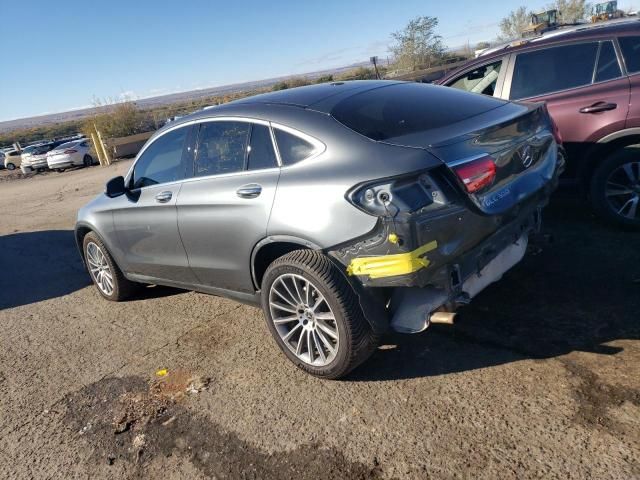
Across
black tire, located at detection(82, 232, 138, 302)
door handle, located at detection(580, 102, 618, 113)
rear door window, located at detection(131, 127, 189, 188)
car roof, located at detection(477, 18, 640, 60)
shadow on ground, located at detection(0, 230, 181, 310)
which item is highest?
car roof, located at detection(477, 18, 640, 60)

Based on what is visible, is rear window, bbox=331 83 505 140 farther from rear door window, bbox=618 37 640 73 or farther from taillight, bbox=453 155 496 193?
rear door window, bbox=618 37 640 73

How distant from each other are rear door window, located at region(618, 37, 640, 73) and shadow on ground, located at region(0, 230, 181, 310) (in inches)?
186

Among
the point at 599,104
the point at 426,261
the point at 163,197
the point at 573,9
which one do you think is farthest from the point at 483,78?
the point at 573,9

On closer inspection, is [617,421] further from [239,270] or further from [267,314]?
[239,270]

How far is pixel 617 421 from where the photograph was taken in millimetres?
2512

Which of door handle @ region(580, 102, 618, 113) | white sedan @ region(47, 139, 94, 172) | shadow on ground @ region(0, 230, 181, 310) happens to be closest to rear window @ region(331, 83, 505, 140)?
door handle @ region(580, 102, 618, 113)

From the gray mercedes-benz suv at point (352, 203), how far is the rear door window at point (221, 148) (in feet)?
0.04

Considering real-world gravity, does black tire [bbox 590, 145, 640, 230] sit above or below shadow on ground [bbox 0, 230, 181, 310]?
above

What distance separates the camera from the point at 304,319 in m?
3.34

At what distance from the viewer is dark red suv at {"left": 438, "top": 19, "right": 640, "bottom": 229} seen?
4559 millimetres

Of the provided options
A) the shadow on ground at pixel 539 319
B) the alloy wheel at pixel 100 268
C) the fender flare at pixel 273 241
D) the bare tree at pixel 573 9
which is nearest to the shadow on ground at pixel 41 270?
the alloy wheel at pixel 100 268

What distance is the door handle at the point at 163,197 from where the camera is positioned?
4.15 metres

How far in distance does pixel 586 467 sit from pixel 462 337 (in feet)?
4.24

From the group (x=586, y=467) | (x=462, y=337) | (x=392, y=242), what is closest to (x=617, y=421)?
(x=586, y=467)
